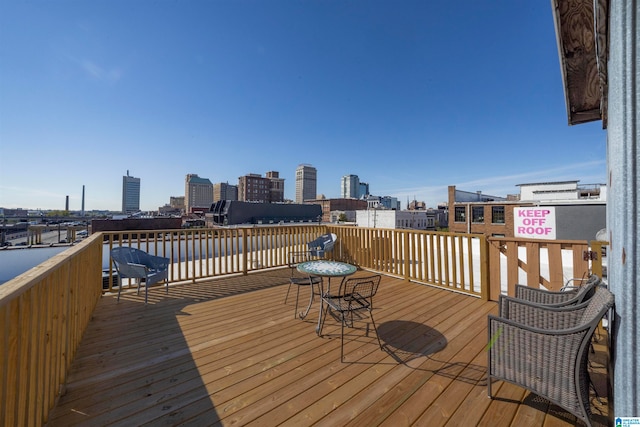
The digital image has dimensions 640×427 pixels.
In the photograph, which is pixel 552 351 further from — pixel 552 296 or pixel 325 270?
pixel 325 270

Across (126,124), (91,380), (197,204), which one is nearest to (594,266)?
(91,380)

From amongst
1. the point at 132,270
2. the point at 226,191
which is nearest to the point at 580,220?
the point at 132,270

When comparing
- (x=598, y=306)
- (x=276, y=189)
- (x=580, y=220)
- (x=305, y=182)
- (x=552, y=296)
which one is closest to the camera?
(x=598, y=306)

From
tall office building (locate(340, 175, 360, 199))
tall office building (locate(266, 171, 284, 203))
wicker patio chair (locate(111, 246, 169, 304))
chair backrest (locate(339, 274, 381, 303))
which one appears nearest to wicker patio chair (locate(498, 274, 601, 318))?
chair backrest (locate(339, 274, 381, 303))

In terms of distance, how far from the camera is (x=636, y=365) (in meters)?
0.89

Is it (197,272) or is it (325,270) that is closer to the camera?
(325,270)

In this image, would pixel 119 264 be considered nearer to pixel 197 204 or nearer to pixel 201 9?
pixel 201 9

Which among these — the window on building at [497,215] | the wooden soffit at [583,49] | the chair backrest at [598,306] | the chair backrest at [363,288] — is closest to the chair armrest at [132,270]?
the chair backrest at [363,288]

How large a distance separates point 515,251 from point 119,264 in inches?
234

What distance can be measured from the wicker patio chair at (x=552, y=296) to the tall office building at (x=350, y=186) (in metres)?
120

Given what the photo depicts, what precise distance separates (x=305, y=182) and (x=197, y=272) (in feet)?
309

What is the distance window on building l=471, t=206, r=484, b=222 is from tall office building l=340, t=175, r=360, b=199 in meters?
94.2

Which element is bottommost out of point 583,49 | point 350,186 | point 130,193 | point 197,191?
point 583,49

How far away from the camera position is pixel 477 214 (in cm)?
2686
